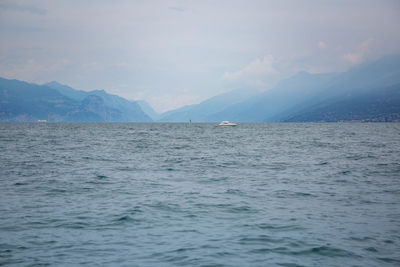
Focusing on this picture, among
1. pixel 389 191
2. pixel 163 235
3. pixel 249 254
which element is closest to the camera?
pixel 249 254

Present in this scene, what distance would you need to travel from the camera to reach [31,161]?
1385 inches

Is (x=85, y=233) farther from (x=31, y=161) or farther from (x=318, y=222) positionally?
(x=31, y=161)

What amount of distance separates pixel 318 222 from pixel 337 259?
12.7 ft

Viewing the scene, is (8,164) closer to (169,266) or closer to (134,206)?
(134,206)

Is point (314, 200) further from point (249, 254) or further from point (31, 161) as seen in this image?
point (31, 161)

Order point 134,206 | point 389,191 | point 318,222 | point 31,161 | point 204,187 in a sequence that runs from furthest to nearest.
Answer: point 31,161
point 204,187
point 389,191
point 134,206
point 318,222

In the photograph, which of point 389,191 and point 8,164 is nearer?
point 389,191

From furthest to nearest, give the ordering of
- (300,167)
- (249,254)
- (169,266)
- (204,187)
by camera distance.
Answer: (300,167), (204,187), (249,254), (169,266)

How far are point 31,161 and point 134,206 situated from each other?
2363 cm

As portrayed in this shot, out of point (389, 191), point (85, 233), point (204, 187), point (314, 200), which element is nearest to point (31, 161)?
point (204, 187)

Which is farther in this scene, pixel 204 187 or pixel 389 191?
pixel 204 187

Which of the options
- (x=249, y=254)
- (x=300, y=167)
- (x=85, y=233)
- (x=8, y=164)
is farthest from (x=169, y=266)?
(x=8, y=164)

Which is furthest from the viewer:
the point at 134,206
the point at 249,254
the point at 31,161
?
the point at 31,161

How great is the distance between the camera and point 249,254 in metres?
10.6
